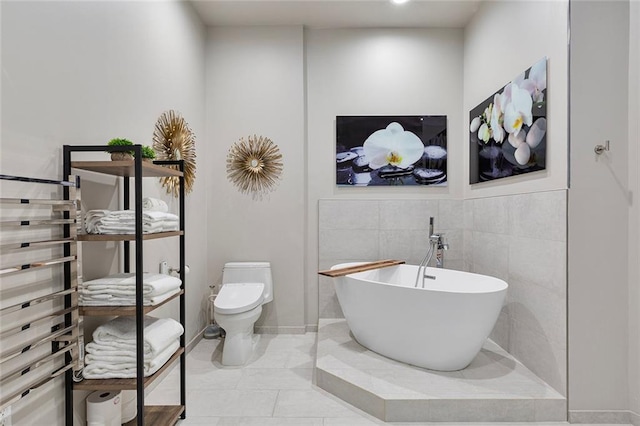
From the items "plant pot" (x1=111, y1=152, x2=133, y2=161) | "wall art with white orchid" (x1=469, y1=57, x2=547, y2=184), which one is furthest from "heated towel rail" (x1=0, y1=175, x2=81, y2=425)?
"wall art with white orchid" (x1=469, y1=57, x2=547, y2=184)

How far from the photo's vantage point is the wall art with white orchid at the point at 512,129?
7.62ft

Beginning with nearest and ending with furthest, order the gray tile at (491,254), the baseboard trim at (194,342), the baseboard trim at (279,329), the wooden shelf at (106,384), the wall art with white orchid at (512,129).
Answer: the wooden shelf at (106,384)
the wall art with white orchid at (512,129)
the gray tile at (491,254)
the baseboard trim at (194,342)
the baseboard trim at (279,329)

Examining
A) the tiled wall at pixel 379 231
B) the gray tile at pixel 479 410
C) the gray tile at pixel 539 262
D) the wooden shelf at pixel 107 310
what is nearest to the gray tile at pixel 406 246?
the tiled wall at pixel 379 231

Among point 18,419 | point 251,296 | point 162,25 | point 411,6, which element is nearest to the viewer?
point 18,419

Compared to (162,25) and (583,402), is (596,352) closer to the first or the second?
(583,402)

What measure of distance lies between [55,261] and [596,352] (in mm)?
2644

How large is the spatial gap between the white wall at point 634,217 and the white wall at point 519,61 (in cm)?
32

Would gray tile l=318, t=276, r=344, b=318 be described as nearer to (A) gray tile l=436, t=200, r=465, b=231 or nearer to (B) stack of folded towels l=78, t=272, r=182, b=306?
(A) gray tile l=436, t=200, r=465, b=231

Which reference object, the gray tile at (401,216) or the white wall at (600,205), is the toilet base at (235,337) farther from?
the white wall at (600,205)

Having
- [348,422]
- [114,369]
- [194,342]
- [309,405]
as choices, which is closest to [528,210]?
[348,422]

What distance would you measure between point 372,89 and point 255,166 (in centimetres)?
134

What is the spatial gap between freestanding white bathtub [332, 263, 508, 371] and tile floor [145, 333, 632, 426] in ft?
1.53

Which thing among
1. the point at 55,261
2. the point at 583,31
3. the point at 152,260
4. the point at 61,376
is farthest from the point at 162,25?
the point at 583,31

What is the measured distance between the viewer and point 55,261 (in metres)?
1.42
